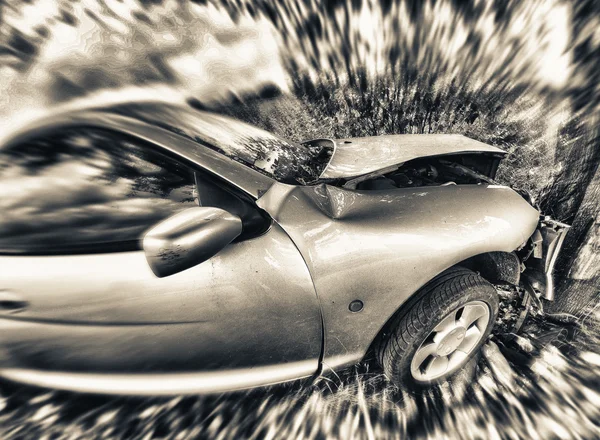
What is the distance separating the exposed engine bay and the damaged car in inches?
9.4

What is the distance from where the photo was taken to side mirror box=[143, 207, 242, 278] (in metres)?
0.90

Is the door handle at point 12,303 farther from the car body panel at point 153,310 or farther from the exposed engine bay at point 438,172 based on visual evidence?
the exposed engine bay at point 438,172

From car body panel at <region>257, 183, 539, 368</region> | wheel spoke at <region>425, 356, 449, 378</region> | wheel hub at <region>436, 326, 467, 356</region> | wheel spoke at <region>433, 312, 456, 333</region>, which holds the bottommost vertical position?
wheel spoke at <region>425, 356, 449, 378</region>

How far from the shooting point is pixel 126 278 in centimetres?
101

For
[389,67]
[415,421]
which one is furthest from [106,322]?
[389,67]

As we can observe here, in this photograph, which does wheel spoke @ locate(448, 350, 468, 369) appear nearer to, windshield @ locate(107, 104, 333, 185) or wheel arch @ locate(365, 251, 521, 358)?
wheel arch @ locate(365, 251, 521, 358)

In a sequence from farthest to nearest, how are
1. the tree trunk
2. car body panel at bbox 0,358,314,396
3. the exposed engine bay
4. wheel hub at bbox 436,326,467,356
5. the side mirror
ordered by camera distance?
the tree trunk → the exposed engine bay → wheel hub at bbox 436,326,467,356 → car body panel at bbox 0,358,314,396 → the side mirror

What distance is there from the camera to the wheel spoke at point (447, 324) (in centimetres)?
133

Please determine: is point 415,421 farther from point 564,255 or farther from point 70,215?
point 70,215

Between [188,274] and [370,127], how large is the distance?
327cm

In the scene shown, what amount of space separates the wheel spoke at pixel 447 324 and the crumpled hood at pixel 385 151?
30.6 inches

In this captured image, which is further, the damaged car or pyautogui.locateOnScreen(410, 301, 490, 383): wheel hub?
pyautogui.locateOnScreen(410, 301, 490, 383): wheel hub

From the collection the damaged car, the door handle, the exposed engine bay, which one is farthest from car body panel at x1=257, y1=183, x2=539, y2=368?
the door handle

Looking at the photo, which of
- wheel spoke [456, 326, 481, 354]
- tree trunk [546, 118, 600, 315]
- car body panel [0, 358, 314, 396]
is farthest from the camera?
tree trunk [546, 118, 600, 315]
